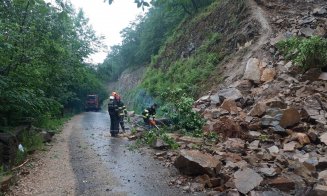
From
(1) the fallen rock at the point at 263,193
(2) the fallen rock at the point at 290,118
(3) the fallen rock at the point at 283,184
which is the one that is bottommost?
(1) the fallen rock at the point at 263,193

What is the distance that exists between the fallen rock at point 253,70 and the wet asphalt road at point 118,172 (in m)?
6.21

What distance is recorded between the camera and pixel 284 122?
9930 mm

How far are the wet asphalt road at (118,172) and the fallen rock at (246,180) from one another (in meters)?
1.15

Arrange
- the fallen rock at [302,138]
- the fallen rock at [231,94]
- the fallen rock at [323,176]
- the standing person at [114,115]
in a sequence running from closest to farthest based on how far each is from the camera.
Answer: the fallen rock at [323,176] → the fallen rock at [302,138] → the fallen rock at [231,94] → the standing person at [114,115]

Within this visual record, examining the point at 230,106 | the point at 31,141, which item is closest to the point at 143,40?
the point at 230,106

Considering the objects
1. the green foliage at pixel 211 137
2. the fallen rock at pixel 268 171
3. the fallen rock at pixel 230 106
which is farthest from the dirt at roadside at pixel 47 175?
the fallen rock at pixel 230 106

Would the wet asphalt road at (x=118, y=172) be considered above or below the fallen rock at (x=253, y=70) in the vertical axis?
below

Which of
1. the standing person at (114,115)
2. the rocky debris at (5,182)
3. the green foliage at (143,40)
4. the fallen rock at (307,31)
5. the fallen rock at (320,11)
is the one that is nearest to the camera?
the rocky debris at (5,182)

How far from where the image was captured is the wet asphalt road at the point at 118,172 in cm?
691

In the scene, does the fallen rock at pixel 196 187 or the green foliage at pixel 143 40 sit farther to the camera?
the green foliage at pixel 143 40

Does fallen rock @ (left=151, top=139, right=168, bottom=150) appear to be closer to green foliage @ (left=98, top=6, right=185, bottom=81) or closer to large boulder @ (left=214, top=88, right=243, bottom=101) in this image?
large boulder @ (left=214, top=88, right=243, bottom=101)

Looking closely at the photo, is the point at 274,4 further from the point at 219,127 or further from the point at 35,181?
the point at 35,181

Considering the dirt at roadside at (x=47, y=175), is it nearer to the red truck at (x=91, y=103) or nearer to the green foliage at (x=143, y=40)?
the green foliage at (x=143, y=40)

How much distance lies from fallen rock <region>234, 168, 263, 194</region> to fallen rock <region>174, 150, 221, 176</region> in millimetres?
526
